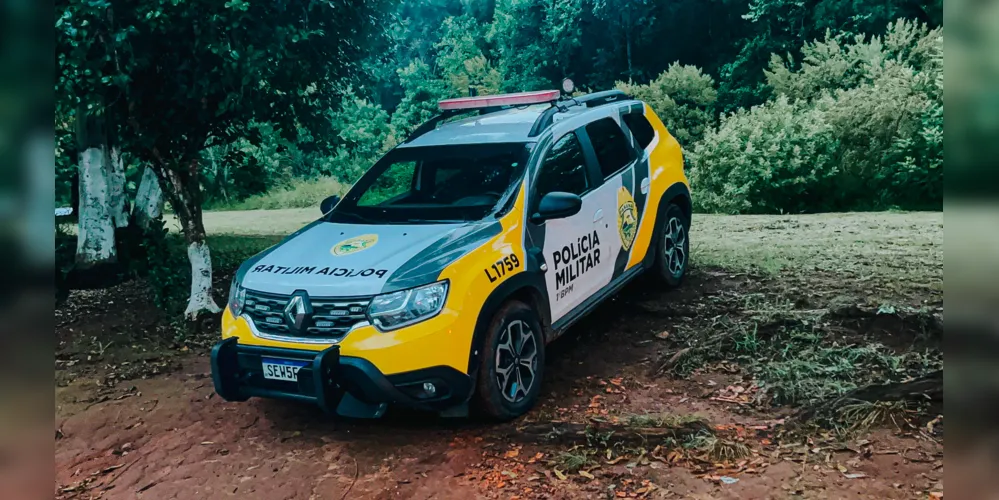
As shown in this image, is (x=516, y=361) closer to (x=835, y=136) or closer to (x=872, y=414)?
(x=872, y=414)

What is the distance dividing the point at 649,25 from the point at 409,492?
390 inches

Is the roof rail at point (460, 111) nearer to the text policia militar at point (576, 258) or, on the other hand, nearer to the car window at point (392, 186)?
the car window at point (392, 186)

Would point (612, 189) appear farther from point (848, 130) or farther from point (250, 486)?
point (848, 130)

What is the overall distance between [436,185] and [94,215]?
463cm

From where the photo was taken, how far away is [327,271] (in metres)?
3.57

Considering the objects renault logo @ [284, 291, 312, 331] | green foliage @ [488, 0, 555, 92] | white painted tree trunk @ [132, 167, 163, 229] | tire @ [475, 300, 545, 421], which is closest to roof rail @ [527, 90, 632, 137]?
tire @ [475, 300, 545, 421]

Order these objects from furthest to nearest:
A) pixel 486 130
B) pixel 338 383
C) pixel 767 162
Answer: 1. pixel 767 162
2. pixel 486 130
3. pixel 338 383

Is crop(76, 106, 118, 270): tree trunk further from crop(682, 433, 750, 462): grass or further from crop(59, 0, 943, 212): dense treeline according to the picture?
crop(682, 433, 750, 462): grass

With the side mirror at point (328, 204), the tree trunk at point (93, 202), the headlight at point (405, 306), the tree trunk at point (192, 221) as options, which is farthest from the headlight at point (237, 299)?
the tree trunk at point (93, 202)

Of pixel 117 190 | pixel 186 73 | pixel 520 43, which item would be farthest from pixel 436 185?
pixel 520 43

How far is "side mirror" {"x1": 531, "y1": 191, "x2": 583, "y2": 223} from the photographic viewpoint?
3.82 m

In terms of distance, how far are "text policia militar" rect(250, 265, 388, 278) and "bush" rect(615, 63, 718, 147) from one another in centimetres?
881

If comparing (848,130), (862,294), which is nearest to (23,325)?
(862,294)

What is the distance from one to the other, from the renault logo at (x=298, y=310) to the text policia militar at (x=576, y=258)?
4.43 feet
